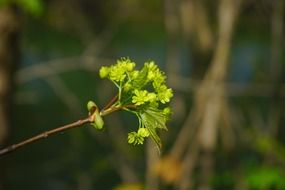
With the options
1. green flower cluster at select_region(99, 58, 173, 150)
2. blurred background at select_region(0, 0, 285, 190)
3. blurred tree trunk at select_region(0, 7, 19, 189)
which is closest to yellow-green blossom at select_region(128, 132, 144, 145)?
→ green flower cluster at select_region(99, 58, 173, 150)

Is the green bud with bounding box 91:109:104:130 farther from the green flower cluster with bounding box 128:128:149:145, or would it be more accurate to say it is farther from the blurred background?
the blurred background

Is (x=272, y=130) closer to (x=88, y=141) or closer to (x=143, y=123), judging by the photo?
(x=143, y=123)

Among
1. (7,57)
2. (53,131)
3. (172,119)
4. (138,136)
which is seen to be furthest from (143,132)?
(172,119)

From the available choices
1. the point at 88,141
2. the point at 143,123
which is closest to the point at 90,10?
the point at 88,141

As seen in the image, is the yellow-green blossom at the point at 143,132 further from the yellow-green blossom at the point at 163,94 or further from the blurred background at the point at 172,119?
the blurred background at the point at 172,119

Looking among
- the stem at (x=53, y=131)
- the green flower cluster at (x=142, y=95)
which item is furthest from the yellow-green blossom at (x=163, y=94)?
the stem at (x=53, y=131)

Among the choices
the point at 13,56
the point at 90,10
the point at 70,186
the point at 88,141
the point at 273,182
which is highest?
the point at 90,10
